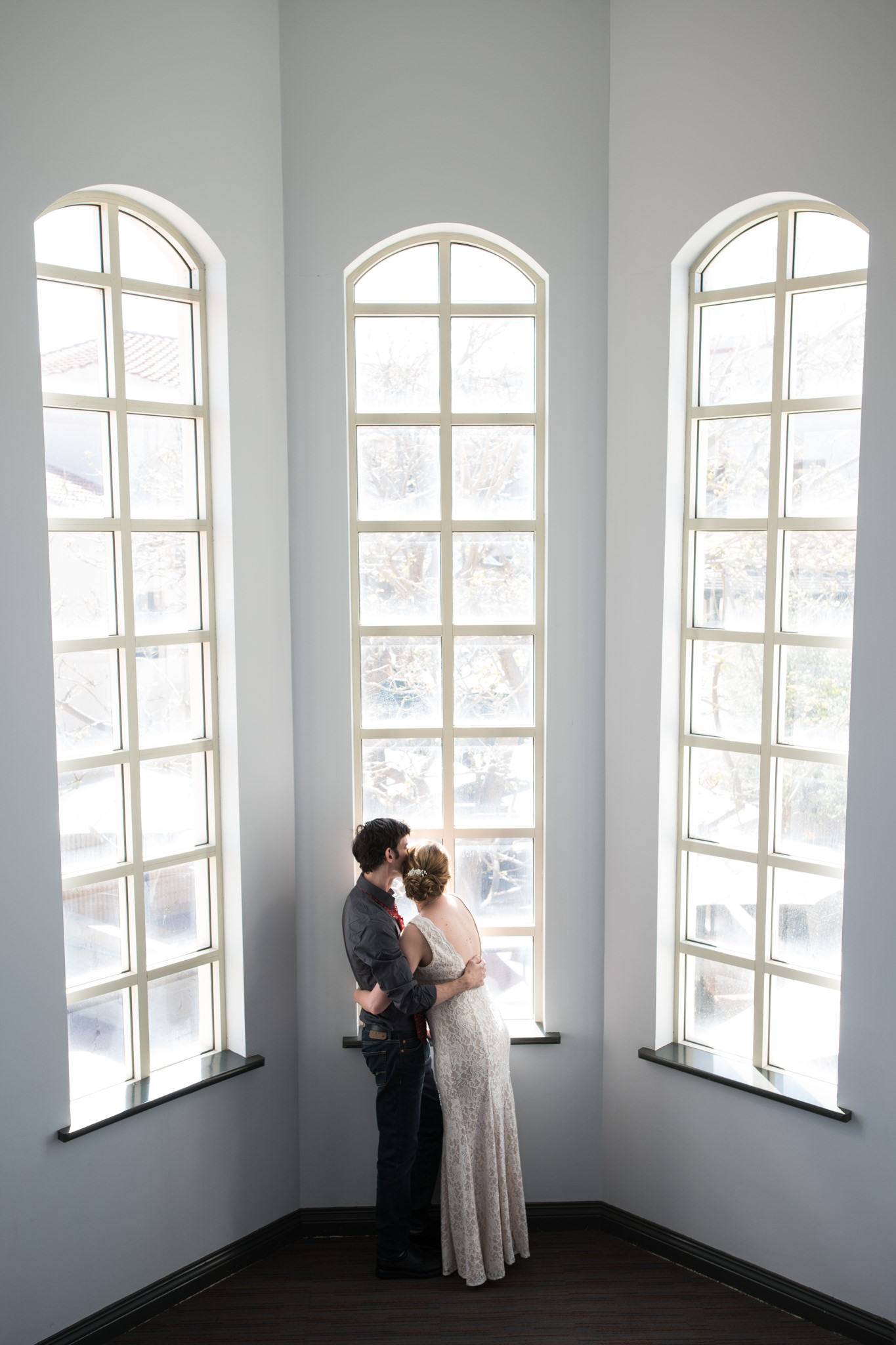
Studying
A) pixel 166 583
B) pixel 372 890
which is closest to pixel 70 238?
pixel 166 583

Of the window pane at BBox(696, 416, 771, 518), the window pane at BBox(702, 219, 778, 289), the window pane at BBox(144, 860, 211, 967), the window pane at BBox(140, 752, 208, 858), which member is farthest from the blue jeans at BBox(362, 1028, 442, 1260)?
the window pane at BBox(702, 219, 778, 289)

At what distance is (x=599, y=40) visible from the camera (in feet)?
10.7

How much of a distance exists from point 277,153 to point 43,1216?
327 centimetres

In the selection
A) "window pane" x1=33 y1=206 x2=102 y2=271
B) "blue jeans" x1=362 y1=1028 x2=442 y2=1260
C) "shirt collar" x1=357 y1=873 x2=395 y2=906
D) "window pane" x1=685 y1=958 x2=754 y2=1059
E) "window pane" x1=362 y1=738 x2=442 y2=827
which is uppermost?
"window pane" x1=33 y1=206 x2=102 y2=271

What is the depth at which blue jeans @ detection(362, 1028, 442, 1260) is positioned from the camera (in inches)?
124

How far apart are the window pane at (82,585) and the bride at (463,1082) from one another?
1.21 metres

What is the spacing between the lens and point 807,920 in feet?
10.3

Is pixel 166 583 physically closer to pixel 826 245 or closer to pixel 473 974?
pixel 473 974

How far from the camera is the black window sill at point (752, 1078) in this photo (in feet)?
9.88

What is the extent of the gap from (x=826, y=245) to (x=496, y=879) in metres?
2.29

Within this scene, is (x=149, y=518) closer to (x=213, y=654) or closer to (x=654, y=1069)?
(x=213, y=654)

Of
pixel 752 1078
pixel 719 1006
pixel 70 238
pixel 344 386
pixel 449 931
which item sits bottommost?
pixel 752 1078

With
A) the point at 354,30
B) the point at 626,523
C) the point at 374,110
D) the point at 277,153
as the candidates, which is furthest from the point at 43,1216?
the point at 354,30

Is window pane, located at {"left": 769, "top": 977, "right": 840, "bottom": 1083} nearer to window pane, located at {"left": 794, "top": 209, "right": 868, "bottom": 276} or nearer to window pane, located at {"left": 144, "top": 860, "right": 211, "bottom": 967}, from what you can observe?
window pane, located at {"left": 144, "top": 860, "right": 211, "bottom": 967}
